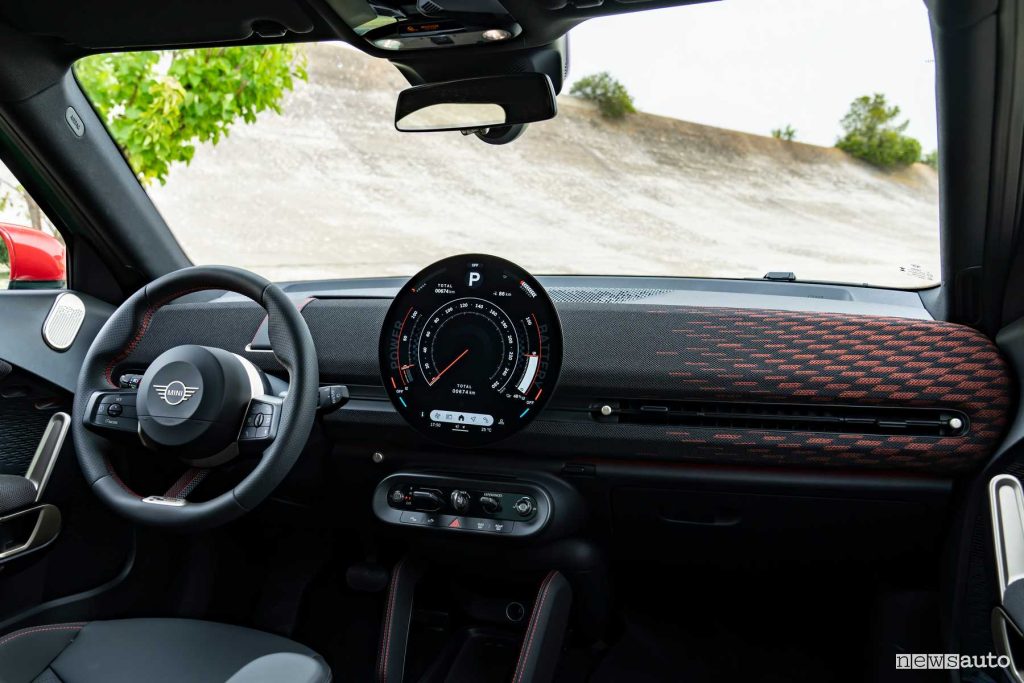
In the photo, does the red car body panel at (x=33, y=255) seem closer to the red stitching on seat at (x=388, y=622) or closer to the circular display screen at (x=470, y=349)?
the circular display screen at (x=470, y=349)

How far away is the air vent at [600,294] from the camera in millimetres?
2287

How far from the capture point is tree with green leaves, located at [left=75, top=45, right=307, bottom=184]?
9.75 feet

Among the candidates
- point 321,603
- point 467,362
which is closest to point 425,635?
point 321,603

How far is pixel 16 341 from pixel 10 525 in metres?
0.49

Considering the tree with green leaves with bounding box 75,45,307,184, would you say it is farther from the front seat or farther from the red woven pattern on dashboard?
the red woven pattern on dashboard

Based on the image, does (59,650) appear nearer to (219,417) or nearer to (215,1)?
(219,417)

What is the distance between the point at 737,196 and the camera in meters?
3.77

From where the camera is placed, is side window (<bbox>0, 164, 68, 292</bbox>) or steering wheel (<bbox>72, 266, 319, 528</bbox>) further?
side window (<bbox>0, 164, 68, 292</bbox>)

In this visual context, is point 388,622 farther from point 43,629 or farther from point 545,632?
point 43,629

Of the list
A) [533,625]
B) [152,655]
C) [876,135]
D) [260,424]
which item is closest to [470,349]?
[260,424]

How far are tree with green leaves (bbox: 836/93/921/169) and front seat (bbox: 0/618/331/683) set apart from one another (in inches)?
88.8

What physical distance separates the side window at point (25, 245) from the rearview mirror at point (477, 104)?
4.08 feet

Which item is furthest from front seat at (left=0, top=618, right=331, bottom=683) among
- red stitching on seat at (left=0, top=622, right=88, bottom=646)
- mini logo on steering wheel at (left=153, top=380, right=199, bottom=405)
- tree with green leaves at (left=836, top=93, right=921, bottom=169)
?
tree with green leaves at (left=836, top=93, right=921, bottom=169)

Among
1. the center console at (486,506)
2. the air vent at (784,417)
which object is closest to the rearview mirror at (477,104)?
the air vent at (784,417)
